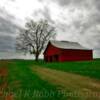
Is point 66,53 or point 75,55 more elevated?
point 66,53

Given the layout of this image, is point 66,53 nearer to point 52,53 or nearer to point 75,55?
point 75,55

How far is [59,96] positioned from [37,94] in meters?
1.35

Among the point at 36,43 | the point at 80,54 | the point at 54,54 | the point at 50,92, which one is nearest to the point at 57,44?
the point at 54,54

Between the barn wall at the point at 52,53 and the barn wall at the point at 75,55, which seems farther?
the barn wall at the point at 52,53

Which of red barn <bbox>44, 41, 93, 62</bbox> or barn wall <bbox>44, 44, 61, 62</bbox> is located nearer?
red barn <bbox>44, 41, 93, 62</bbox>

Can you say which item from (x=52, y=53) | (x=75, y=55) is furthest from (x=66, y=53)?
(x=52, y=53)

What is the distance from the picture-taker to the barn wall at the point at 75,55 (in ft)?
152

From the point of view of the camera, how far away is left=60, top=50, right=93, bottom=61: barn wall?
152ft

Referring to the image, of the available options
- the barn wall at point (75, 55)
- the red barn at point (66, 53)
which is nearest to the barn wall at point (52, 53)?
the red barn at point (66, 53)

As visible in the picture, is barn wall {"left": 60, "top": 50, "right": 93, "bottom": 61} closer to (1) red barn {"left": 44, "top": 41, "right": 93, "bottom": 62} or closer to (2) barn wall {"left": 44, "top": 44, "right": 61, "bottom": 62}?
(1) red barn {"left": 44, "top": 41, "right": 93, "bottom": 62}

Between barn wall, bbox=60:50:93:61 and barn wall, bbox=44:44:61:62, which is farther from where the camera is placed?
barn wall, bbox=44:44:61:62

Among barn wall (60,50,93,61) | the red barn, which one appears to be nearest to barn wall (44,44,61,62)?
the red barn

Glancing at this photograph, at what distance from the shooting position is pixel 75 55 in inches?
1857

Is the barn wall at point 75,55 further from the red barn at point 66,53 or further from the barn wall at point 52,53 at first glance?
the barn wall at point 52,53
